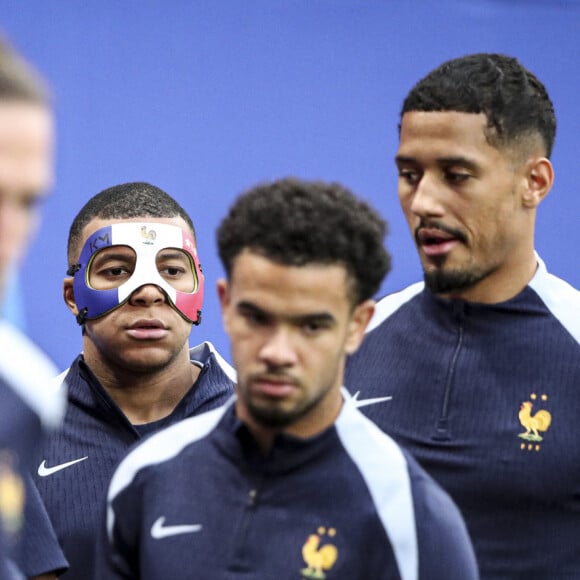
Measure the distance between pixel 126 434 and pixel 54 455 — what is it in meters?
0.15

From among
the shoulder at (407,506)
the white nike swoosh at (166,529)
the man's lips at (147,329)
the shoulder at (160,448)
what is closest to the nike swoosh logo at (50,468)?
the man's lips at (147,329)

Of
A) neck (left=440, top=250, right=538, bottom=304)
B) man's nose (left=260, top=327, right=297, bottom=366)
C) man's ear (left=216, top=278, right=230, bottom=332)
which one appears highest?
neck (left=440, top=250, right=538, bottom=304)

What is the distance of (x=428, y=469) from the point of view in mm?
2330

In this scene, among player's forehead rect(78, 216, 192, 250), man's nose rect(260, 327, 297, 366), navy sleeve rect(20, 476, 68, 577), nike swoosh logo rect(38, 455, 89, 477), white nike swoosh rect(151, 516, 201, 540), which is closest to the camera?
man's nose rect(260, 327, 297, 366)

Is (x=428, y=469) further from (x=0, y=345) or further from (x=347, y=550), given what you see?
(x=0, y=345)

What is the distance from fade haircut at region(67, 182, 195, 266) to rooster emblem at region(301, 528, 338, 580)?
1232mm

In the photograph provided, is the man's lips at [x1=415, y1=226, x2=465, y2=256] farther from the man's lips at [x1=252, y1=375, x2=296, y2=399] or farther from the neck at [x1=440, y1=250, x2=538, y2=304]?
the man's lips at [x1=252, y1=375, x2=296, y2=399]

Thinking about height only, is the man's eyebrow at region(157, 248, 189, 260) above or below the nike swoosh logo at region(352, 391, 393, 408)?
above

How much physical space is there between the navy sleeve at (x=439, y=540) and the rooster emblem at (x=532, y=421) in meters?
0.41

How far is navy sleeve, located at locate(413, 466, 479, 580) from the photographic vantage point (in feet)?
6.13

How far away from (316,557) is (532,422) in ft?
1.96

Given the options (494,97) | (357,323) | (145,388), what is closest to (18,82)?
(357,323)

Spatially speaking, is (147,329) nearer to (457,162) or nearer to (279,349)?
(457,162)

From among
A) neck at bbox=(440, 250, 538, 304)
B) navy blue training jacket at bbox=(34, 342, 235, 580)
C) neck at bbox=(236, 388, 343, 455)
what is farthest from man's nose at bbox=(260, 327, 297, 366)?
navy blue training jacket at bbox=(34, 342, 235, 580)
